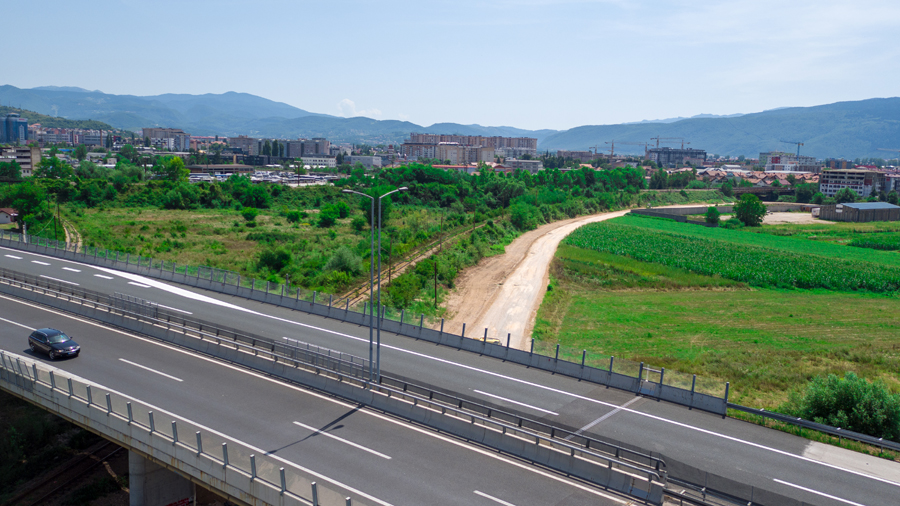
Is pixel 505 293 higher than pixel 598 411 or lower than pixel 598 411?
lower

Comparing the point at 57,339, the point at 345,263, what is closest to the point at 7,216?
the point at 345,263

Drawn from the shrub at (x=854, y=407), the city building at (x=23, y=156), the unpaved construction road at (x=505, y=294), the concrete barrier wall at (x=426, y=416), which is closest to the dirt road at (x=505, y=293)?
the unpaved construction road at (x=505, y=294)

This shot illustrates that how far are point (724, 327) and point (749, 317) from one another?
199 inches

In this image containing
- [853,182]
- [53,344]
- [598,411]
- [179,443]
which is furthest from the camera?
[853,182]

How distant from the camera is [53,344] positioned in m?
26.7

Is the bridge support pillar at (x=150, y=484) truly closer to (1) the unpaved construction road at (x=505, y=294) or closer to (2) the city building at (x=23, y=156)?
(1) the unpaved construction road at (x=505, y=294)

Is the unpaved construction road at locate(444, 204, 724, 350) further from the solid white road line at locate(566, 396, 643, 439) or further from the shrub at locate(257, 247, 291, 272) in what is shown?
the shrub at locate(257, 247, 291, 272)

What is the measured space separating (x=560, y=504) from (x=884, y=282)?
65.5 meters

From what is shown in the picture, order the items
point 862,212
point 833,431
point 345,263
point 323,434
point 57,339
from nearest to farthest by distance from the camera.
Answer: point 323,434 < point 833,431 < point 57,339 < point 345,263 < point 862,212

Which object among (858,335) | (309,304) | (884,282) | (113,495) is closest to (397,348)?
(309,304)

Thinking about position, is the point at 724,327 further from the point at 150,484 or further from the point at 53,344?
the point at 53,344

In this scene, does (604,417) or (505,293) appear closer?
(604,417)

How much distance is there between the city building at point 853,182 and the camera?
18788 cm

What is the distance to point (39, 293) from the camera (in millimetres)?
37188
